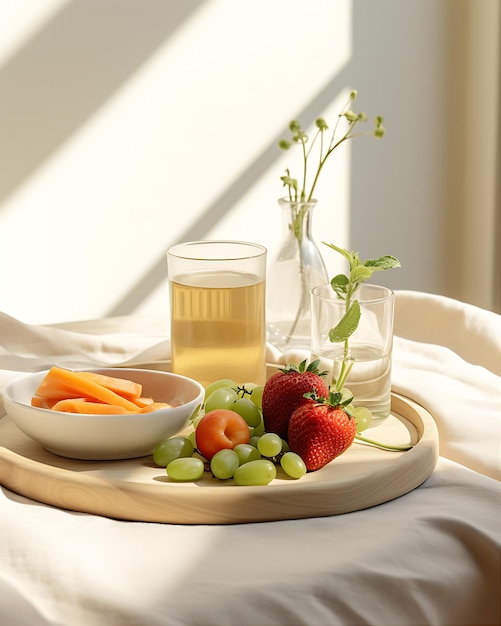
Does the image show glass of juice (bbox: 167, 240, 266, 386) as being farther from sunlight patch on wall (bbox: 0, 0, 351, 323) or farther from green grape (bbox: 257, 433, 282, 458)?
sunlight patch on wall (bbox: 0, 0, 351, 323)

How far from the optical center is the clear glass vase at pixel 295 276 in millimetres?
1427

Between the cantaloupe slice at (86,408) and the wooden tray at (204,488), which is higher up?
the cantaloupe slice at (86,408)

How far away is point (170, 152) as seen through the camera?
2684 mm

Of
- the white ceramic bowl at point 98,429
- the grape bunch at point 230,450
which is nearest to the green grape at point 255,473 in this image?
the grape bunch at point 230,450

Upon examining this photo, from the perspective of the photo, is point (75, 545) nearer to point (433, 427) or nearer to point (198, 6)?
point (433, 427)

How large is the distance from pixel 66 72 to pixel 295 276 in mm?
1317

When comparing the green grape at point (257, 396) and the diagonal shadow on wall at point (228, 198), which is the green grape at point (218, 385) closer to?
the green grape at point (257, 396)

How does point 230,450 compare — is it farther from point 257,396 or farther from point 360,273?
point 360,273

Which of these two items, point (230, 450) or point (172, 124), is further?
point (172, 124)

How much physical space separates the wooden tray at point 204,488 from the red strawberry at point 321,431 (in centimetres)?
2

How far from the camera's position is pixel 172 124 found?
8.75ft

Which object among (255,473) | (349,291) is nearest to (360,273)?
(349,291)

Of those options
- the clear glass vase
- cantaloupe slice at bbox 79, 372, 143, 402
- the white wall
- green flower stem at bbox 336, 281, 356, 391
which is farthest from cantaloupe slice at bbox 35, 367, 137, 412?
the white wall

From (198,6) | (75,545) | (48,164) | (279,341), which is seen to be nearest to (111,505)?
(75,545)
